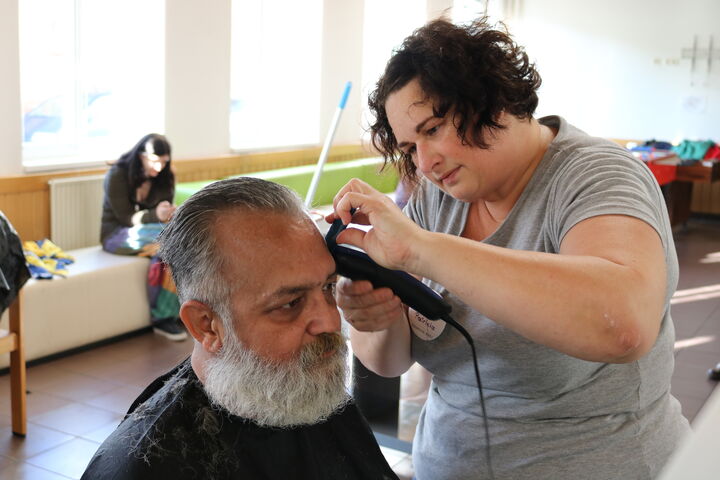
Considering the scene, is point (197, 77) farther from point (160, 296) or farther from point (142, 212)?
point (160, 296)

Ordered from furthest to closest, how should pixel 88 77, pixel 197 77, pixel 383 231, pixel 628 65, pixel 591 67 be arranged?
1. pixel 591 67
2. pixel 628 65
3. pixel 197 77
4. pixel 88 77
5. pixel 383 231

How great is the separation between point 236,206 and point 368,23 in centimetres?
880

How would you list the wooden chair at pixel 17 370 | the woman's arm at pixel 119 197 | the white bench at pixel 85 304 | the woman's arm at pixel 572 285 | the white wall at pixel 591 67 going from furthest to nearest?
the white wall at pixel 591 67 → the woman's arm at pixel 119 197 → the white bench at pixel 85 304 → the wooden chair at pixel 17 370 → the woman's arm at pixel 572 285

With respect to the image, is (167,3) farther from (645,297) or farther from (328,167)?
(645,297)

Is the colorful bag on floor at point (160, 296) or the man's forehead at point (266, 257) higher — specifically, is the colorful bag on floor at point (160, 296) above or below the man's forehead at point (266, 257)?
below

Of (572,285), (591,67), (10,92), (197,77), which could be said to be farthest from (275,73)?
(572,285)

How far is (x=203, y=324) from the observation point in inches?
55.3

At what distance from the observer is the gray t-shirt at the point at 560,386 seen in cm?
128

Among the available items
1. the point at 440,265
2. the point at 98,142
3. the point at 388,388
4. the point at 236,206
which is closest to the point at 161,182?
the point at 98,142

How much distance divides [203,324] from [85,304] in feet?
12.2

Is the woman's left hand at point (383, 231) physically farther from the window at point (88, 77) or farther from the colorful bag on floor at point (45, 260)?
the window at point (88, 77)

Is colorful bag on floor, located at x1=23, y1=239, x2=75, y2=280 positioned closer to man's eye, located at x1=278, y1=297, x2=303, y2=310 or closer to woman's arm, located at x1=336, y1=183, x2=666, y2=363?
man's eye, located at x1=278, y1=297, x2=303, y2=310

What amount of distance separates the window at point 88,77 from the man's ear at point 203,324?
14.8ft

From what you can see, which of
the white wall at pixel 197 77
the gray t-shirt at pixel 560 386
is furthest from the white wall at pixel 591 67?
the gray t-shirt at pixel 560 386
